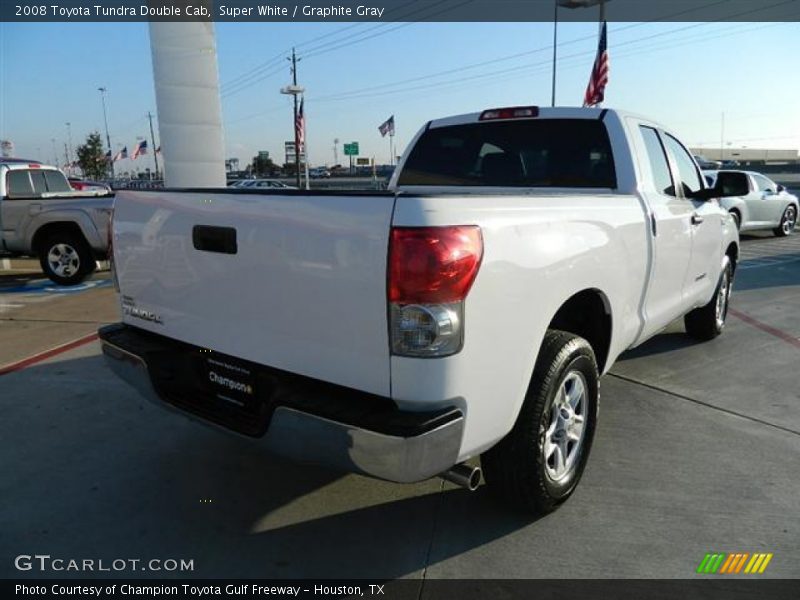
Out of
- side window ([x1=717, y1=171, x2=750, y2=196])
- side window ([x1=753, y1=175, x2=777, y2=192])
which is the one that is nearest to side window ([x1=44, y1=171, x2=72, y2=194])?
side window ([x1=717, y1=171, x2=750, y2=196])

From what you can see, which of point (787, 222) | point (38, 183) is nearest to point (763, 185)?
point (787, 222)

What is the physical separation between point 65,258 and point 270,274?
8.68 m

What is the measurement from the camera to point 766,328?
6.40m

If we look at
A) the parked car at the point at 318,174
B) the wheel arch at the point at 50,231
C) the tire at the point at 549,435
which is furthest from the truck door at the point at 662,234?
the parked car at the point at 318,174

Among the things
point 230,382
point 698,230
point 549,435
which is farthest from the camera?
point 698,230

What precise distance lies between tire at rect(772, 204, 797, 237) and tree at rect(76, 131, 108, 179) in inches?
2556

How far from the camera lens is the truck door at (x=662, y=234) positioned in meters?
3.75

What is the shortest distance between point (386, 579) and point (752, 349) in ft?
15.0

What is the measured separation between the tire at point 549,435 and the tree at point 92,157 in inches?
2783

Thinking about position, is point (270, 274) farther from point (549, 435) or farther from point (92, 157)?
point (92, 157)

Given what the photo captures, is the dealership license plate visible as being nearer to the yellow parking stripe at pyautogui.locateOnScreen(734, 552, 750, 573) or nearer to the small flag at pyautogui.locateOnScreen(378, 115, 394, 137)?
the yellow parking stripe at pyautogui.locateOnScreen(734, 552, 750, 573)

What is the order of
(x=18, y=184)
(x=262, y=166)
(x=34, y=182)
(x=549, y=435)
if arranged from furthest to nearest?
(x=262, y=166)
(x=34, y=182)
(x=18, y=184)
(x=549, y=435)

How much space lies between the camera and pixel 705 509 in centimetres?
300

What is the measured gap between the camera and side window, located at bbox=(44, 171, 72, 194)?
35.7 feet
